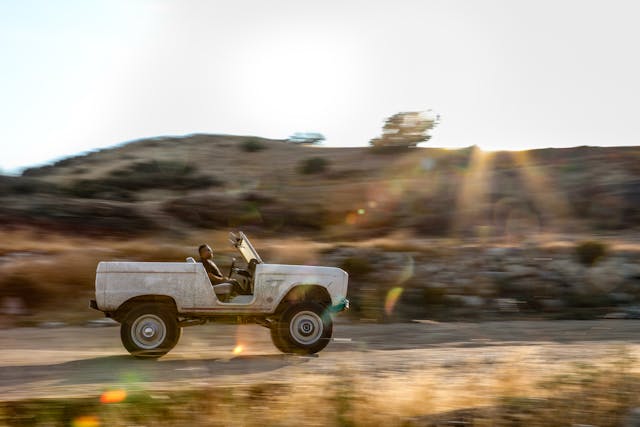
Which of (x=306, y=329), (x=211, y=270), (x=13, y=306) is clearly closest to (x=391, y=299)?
(x=306, y=329)

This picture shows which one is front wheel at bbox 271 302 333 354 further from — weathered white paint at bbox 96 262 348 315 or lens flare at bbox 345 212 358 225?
lens flare at bbox 345 212 358 225

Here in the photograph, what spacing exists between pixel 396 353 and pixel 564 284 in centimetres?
1146

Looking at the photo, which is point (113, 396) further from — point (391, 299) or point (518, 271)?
point (518, 271)

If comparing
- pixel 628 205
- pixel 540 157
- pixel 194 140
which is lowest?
pixel 628 205

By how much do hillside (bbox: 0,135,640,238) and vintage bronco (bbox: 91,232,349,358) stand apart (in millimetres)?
19333

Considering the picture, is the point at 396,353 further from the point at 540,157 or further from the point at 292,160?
the point at 292,160

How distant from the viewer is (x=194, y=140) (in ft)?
280

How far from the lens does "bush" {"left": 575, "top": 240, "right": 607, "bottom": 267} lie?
23.0m

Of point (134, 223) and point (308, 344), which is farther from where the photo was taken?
point (134, 223)

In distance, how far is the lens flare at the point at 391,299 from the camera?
18.6 m

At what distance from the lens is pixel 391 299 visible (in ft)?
63.5

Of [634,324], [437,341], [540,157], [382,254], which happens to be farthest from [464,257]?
[540,157]

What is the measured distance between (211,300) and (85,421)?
11.0 ft

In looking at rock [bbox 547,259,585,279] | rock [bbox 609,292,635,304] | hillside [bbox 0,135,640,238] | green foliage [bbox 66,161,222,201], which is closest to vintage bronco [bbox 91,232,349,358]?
rock [bbox 609,292,635,304]
